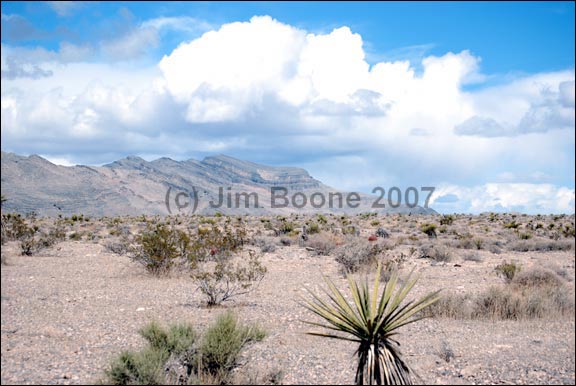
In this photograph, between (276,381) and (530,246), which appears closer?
(276,381)

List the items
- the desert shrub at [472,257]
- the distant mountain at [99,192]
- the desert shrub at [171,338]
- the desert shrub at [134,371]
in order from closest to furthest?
the desert shrub at [134,371] < the desert shrub at [171,338] < the desert shrub at [472,257] < the distant mountain at [99,192]

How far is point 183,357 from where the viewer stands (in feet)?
28.3

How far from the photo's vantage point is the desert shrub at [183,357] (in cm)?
743

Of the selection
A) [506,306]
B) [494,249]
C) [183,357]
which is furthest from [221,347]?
[494,249]

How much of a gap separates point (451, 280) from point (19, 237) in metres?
18.7

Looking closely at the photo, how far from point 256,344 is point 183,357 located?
198 centimetres

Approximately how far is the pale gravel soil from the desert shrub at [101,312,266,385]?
486 mm

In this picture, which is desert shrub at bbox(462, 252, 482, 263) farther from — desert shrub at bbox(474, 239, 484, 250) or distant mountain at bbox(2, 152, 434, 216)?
distant mountain at bbox(2, 152, 434, 216)

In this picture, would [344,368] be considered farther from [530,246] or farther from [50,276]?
[530,246]

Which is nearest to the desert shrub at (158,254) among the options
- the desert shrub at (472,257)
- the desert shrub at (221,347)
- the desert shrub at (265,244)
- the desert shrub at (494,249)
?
the desert shrub at (265,244)

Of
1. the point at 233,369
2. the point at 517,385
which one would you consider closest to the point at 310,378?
the point at 233,369

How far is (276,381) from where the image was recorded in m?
8.27

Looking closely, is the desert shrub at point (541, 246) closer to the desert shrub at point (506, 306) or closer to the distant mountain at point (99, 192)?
the desert shrub at point (506, 306)

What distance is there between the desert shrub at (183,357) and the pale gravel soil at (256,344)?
19.2 inches
